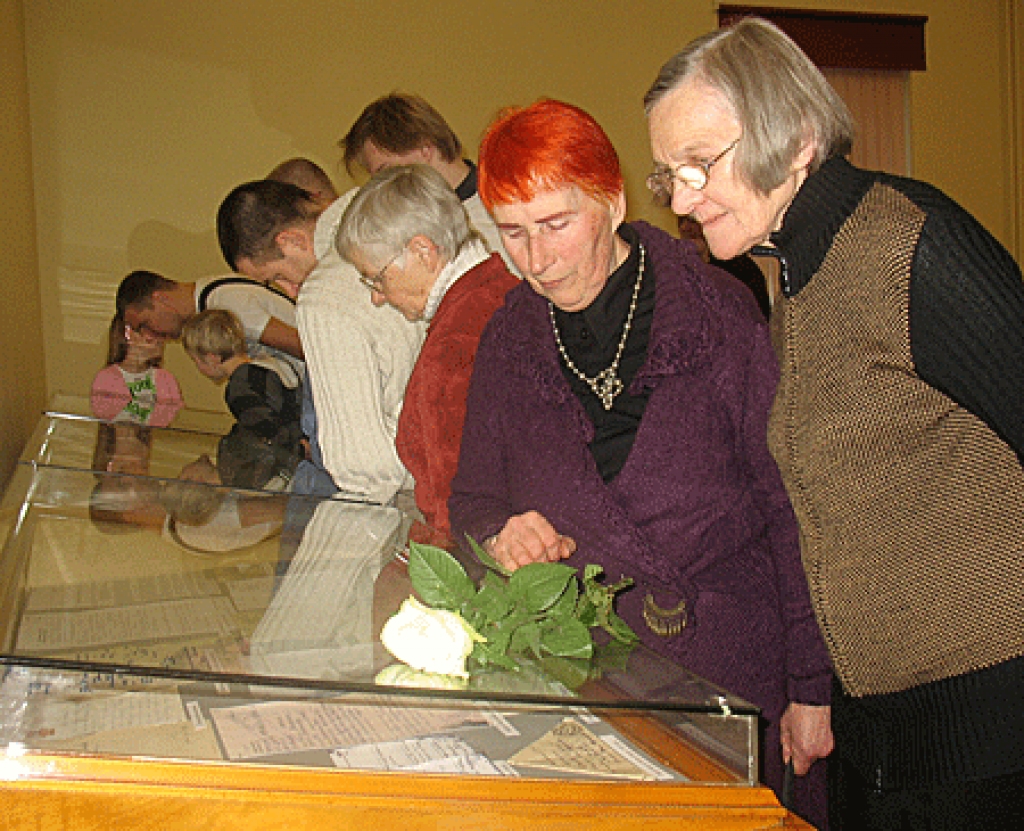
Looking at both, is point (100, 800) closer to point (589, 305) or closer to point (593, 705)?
point (593, 705)

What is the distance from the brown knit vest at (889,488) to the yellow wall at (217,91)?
206 inches

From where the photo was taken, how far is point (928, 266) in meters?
1.15

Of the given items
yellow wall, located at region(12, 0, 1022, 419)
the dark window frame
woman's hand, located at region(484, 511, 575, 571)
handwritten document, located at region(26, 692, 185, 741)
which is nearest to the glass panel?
handwritten document, located at region(26, 692, 185, 741)

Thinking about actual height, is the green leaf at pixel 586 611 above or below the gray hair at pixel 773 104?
below

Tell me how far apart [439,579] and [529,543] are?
30 cm

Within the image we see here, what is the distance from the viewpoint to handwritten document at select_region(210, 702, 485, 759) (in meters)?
0.81

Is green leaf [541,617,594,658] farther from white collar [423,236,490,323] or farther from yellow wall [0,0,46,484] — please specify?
yellow wall [0,0,46,484]

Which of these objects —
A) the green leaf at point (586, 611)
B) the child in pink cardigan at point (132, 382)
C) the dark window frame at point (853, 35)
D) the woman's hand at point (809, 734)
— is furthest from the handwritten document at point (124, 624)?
the dark window frame at point (853, 35)

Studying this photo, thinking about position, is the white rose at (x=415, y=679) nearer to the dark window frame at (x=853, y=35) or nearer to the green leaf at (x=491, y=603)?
the green leaf at (x=491, y=603)

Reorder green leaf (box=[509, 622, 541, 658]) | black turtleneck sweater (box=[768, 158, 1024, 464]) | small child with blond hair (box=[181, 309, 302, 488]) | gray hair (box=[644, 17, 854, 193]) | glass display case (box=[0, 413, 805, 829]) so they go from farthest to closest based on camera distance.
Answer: small child with blond hair (box=[181, 309, 302, 488]) < gray hair (box=[644, 17, 854, 193]) < black turtleneck sweater (box=[768, 158, 1024, 464]) < green leaf (box=[509, 622, 541, 658]) < glass display case (box=[0, 413, 805, 829])

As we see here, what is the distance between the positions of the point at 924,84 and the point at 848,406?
6.63 meters

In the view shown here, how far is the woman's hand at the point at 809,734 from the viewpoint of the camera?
156 centimetres

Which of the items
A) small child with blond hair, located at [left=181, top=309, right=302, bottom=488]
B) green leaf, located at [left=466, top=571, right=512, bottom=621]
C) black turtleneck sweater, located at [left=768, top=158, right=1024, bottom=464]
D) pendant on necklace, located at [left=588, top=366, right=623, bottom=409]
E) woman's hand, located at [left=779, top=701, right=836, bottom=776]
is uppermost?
black turtleneck sweater, located at [left=768, top=158, right=1024, bottom=464]

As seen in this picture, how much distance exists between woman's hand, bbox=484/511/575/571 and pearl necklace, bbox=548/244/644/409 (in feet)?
0.98
